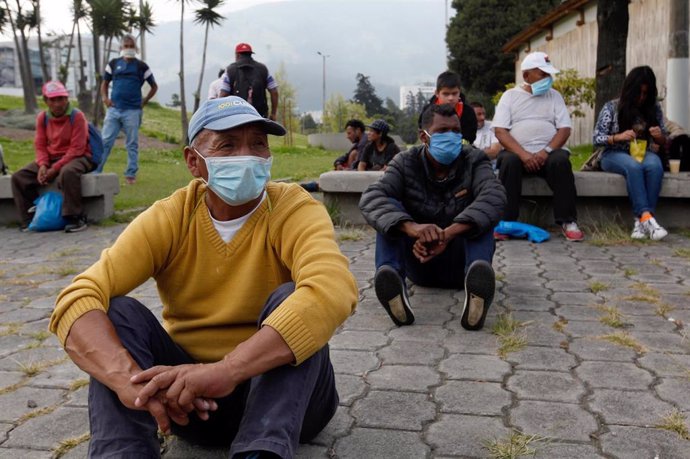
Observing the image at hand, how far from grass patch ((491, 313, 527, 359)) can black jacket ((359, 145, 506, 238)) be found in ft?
2.20

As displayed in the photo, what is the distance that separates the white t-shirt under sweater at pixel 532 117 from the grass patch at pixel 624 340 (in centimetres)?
342

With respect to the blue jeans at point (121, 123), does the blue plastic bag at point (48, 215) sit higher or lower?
lower

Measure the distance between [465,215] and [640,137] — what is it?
11.6 feet

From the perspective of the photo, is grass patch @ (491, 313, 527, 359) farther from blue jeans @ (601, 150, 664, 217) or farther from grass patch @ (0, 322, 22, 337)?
blue jeans @ (601, 150, 664, 217)

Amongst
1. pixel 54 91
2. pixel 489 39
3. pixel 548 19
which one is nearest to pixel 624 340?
pixel 54 91

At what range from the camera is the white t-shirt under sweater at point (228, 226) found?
2.66m

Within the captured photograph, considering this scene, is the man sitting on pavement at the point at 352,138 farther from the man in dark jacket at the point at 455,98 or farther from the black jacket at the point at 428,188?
the black jacket at the point at 428,188

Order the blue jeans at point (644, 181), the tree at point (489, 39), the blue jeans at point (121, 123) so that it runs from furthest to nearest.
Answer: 1. the tree at point (489, 39)
2. the blue jeans at point (121, 123)
3. the blue jeans at point (644, 181)

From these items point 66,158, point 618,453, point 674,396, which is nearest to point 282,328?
point 618,453

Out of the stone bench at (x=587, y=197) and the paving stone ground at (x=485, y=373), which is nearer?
the paving stone ground at (x=485, y=373)

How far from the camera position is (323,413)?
8.83 feet

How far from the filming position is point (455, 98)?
679cm

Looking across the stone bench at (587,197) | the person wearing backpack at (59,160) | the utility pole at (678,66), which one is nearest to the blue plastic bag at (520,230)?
the stone bench at (587,197)

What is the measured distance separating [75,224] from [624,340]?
19.8 ft
